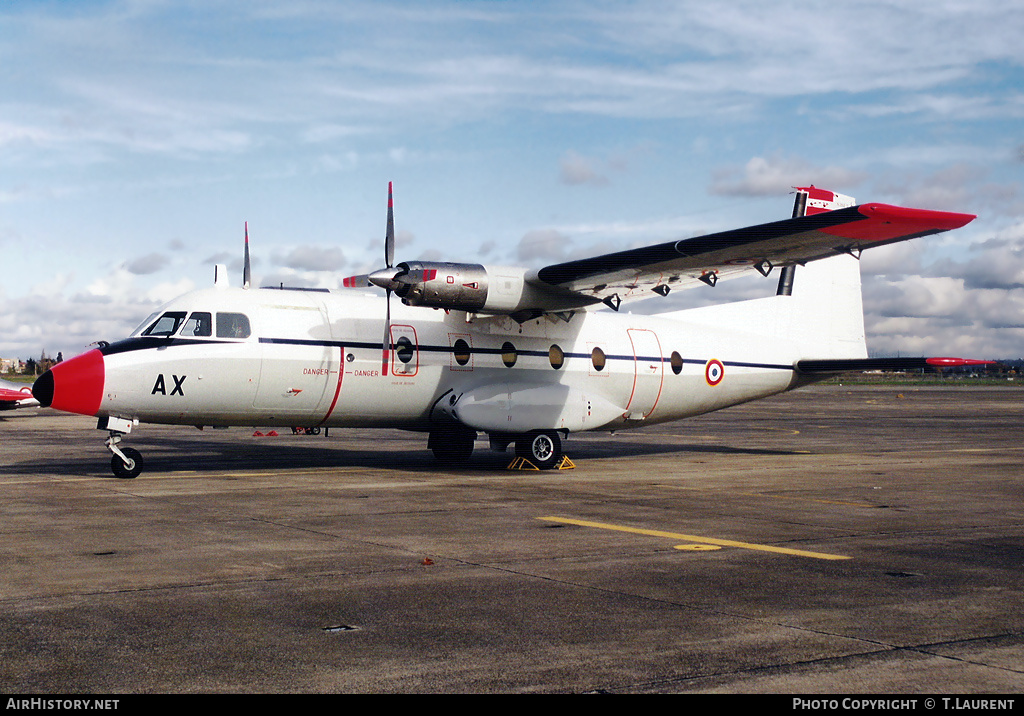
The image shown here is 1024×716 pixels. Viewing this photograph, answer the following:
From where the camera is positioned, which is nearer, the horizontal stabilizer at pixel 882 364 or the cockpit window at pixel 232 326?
the cockpit window at pixel 232 326

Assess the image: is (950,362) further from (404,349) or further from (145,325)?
(145,325)

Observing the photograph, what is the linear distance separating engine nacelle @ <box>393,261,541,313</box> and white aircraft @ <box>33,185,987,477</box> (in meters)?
0.03

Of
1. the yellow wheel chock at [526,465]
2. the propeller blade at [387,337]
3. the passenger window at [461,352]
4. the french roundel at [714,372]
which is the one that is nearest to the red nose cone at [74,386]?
the propeller blade at [387,337]

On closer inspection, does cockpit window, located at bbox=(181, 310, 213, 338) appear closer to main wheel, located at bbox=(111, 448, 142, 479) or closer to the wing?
main wheel, located at bbox=(111, 448, 142, 479)

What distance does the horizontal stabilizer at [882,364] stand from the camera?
20.1 m

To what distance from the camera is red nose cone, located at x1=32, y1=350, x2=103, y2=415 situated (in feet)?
49.9

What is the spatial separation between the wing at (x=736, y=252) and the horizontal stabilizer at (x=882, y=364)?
4.66 m

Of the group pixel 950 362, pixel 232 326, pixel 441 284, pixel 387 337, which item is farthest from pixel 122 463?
pixel 950 362

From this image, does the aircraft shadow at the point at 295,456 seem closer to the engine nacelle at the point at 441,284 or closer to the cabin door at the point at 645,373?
the cabin door at the point at 645,373

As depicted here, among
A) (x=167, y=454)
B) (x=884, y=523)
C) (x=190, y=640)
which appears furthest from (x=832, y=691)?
(x=167, y=454)

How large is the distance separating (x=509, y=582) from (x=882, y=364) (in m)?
16.2

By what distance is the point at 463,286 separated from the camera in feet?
54.9

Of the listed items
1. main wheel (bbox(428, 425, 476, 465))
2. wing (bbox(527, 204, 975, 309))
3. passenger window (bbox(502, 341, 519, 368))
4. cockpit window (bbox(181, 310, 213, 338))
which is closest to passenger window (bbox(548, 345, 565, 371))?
passenger window (bbox(502, 341, 519, 368))

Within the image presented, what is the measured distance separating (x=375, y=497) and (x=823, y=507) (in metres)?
6.54
